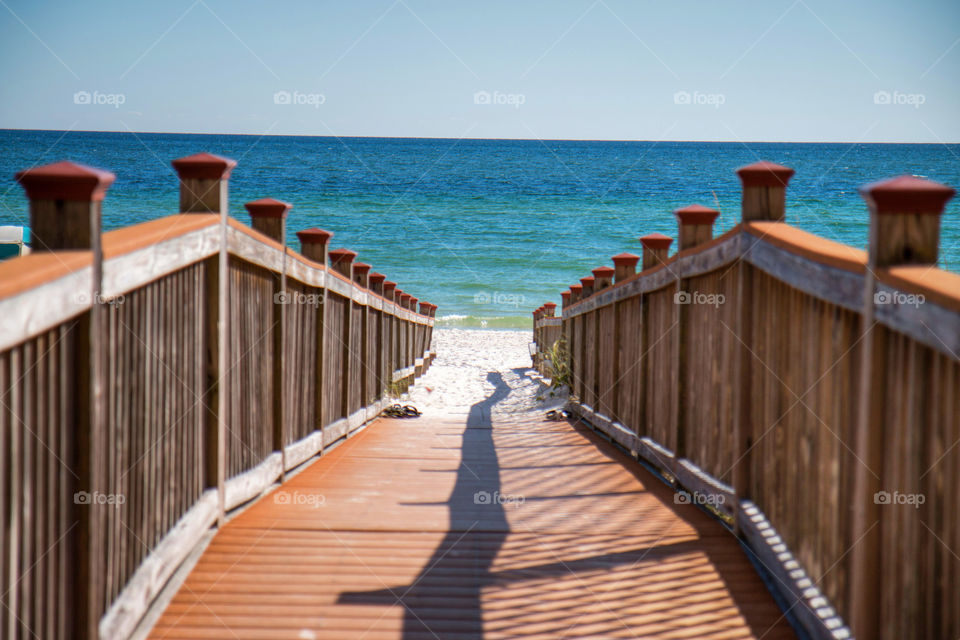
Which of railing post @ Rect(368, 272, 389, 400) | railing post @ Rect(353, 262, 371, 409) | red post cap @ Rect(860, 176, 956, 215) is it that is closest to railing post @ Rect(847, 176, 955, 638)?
red post cap @ Rect(860, 176, 956, 215)

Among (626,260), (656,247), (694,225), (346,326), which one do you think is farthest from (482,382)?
(694,225)

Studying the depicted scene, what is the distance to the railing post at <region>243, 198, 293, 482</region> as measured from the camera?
486cm

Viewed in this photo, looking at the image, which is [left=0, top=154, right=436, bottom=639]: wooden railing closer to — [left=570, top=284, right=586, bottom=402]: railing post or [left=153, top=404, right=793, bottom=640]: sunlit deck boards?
[left=153, top=404, right=793, bottom=640]: sunlit deck boards

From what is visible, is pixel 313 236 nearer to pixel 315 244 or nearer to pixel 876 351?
pixel 315 244

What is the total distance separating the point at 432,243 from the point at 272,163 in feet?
96.3

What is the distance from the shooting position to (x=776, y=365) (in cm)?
351

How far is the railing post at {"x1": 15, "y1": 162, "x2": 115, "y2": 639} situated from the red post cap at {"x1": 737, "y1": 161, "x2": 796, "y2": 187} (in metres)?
2.82

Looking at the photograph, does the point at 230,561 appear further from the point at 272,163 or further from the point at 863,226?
the point at 272,163

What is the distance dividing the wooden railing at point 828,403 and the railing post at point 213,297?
2484 mm

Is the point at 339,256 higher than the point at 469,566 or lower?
higher

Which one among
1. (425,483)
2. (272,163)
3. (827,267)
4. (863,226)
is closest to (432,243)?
(863,226)

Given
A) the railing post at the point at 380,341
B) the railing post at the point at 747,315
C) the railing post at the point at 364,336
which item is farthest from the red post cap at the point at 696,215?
the railing post at the point at 380,341

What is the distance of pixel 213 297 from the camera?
3770 mm

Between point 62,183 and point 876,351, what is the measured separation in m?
2.44
